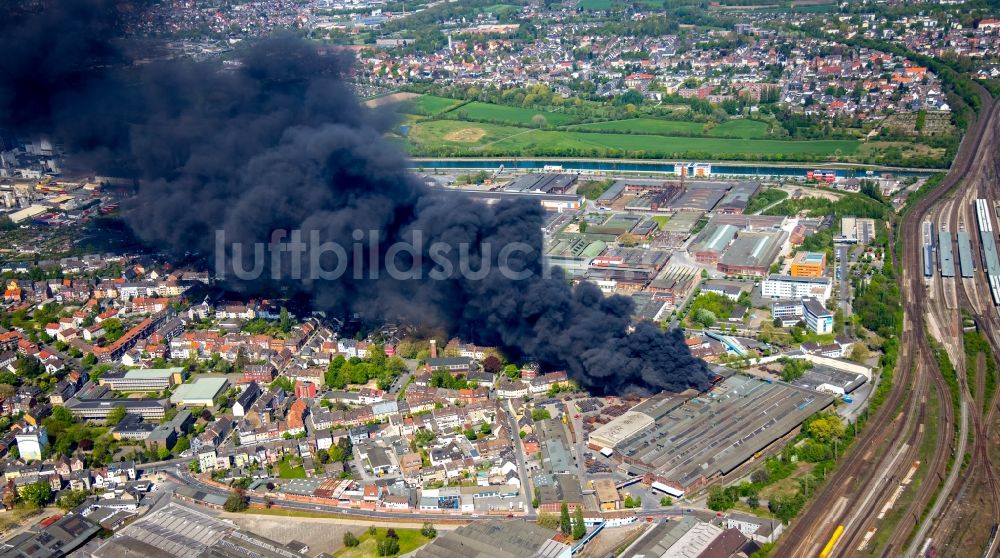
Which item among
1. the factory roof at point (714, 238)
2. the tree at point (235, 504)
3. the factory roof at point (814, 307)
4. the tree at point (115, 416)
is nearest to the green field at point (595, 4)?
the factory roof at point (714, 238)

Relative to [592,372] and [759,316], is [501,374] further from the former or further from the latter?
[759,316]

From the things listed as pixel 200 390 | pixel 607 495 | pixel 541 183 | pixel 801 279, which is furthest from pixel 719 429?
pixel 541 183

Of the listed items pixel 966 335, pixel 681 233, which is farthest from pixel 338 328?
pixel 966 335

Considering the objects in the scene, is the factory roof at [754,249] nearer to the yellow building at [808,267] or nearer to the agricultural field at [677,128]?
the yellow building at [808,267]

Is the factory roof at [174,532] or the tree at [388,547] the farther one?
the factory roof at [174,532]

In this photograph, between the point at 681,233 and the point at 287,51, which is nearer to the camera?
the point at 287,51

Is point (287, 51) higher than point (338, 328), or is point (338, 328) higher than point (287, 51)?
point (287, 51)
